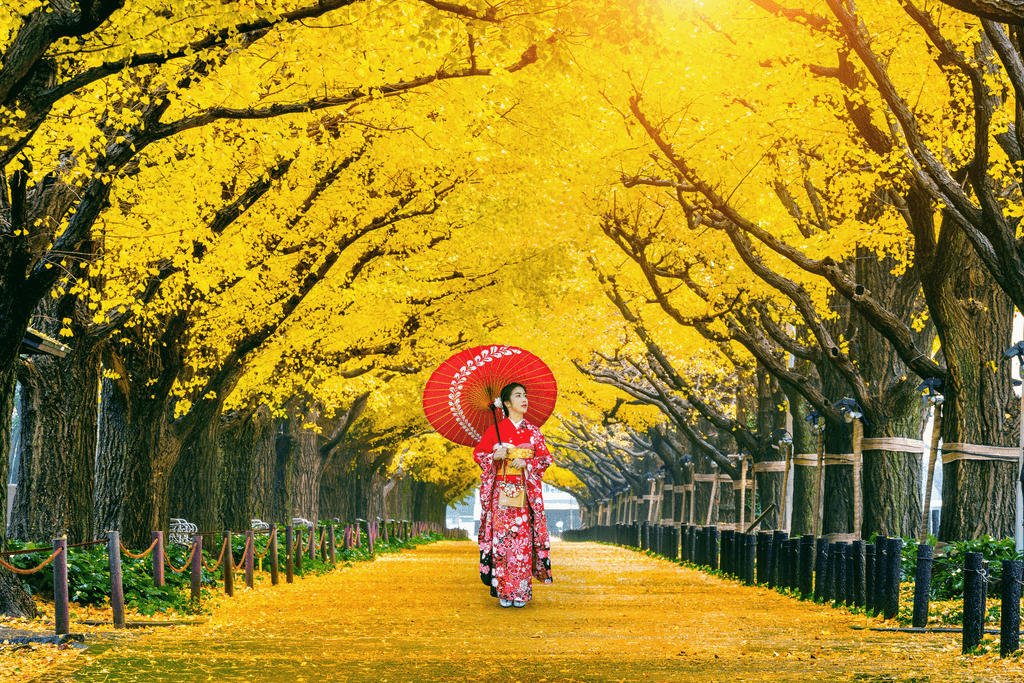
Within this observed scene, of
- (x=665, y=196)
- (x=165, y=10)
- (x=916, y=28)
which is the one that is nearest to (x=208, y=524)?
(x=665, y=196)

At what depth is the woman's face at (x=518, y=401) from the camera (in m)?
12.5

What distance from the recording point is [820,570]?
14.4 meters

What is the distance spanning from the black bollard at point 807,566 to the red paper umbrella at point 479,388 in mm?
4656

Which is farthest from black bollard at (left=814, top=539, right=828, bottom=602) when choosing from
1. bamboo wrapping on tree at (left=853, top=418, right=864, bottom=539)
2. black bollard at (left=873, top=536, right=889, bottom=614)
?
bamboo wrapping on tree at (left=853, top=418, right=864, bottom=539)

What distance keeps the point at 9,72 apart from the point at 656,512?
138ft

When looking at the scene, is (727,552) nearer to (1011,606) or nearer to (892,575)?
(892,575)

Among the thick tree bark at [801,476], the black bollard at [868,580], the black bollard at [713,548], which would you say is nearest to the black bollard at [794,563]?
the black bollard at [868,580]

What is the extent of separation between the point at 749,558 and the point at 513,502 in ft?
23.9

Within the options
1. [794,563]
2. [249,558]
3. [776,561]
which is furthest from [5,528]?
[776,561]

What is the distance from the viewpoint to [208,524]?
19391 mm

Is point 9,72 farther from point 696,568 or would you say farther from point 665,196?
point 696,568

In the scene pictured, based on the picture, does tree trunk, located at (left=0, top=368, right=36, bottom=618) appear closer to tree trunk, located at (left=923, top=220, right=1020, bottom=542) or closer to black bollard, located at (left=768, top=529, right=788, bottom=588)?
black bollard, located at (left=768, top=529, right=788, bottom=588)

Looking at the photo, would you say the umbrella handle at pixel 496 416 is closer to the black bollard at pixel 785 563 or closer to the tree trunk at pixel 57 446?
the tree trunk at pixel 57 446

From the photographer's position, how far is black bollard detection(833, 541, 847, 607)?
13.4 metres
